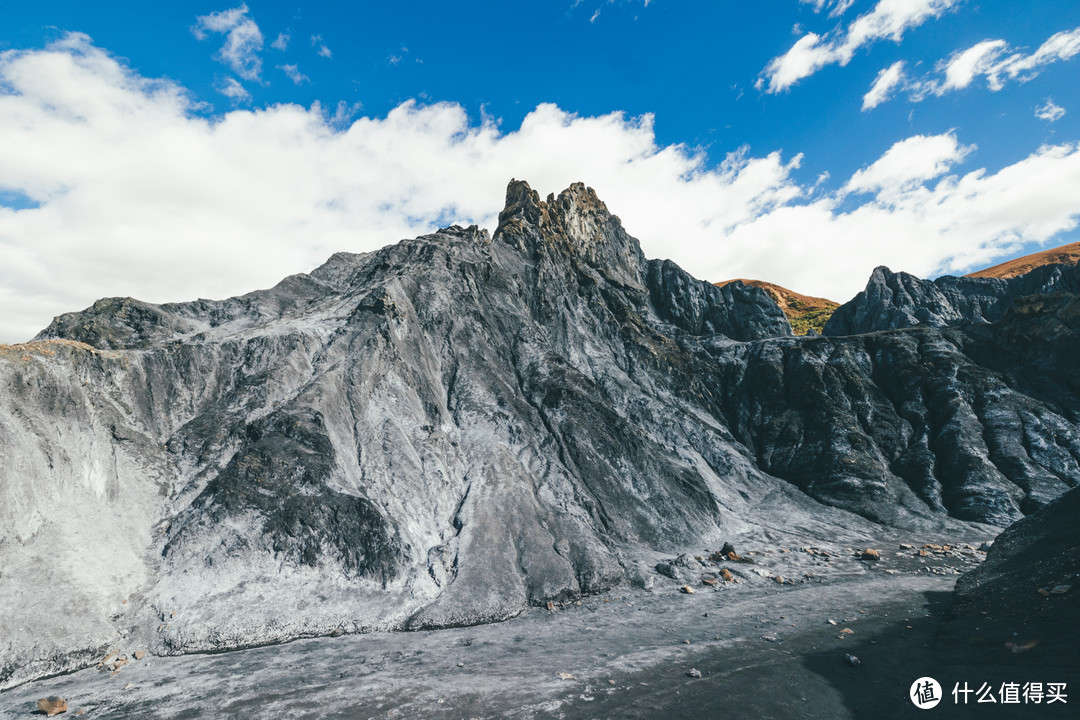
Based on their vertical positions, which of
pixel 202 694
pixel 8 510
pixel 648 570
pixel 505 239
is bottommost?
pixel 648 570

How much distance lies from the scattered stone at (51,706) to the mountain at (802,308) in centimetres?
13126

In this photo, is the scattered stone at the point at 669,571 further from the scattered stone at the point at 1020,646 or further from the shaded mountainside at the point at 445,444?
the scattered stone at the point at 1020,646

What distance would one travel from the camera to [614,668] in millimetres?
20156

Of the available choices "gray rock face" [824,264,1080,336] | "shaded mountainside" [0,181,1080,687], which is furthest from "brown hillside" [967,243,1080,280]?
"shaded mountainside" [0,181,1080,687]

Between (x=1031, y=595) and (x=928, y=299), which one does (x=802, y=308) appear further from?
(x=1031, y=595)

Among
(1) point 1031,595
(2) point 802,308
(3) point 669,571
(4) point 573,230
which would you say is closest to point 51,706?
(3) point 669,571

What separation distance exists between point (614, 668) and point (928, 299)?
102600mm

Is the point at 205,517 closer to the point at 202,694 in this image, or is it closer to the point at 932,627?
the point at 202,694

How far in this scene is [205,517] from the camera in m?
28.9

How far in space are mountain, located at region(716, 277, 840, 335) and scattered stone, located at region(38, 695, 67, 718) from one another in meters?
131

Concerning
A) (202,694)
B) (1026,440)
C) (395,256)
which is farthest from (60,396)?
(1026,440)

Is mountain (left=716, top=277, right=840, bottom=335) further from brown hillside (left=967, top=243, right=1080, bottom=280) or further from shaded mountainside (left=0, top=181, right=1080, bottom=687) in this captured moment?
shaded mountainside (left=0, top=181, right=1080, bottom=687)

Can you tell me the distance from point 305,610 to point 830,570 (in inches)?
1411

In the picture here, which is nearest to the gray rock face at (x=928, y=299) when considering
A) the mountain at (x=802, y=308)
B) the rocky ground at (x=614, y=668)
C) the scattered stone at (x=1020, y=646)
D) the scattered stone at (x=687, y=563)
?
the mountain at (x=802, y=308)
